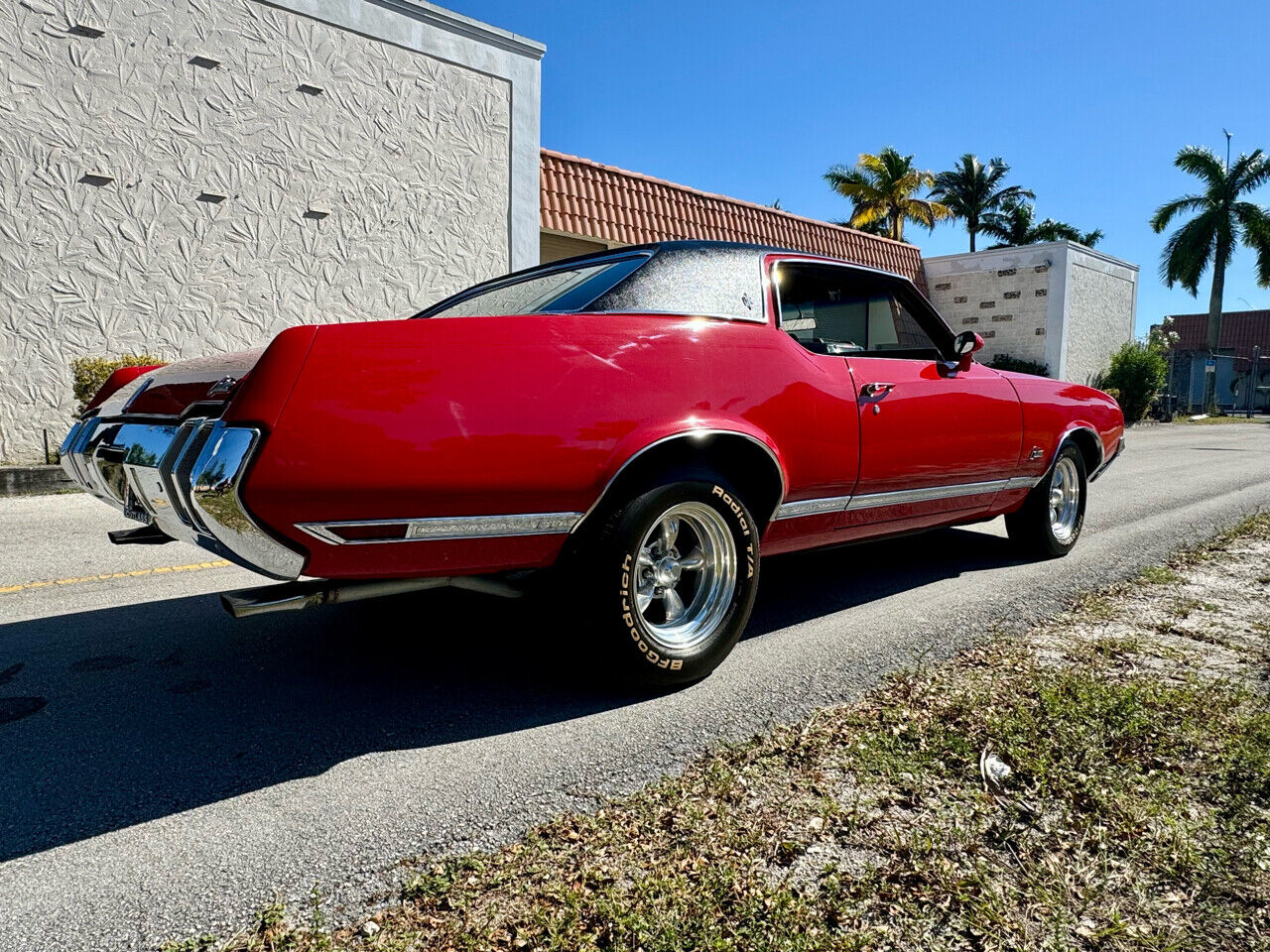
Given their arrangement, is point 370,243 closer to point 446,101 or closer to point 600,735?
point 446,101

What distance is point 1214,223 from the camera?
3659 centimetres

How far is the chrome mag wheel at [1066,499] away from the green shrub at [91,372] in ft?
27.8

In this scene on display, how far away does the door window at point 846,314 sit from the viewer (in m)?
3.39

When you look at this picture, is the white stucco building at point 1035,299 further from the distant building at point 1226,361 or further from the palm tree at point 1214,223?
the palm tree at point 1214,223

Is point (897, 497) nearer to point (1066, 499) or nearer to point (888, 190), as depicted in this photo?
point (1066, 499)

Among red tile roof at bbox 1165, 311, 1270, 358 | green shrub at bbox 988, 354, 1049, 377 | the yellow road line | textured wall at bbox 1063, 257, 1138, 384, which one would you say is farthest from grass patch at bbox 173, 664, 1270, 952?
red tile roof at bbox 1165, 311, 1270, 358

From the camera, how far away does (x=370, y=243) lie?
1109 centimetres

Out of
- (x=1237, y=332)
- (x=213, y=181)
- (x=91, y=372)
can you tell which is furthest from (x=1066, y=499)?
(x=1237, y=332)

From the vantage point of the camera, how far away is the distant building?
1192 inches

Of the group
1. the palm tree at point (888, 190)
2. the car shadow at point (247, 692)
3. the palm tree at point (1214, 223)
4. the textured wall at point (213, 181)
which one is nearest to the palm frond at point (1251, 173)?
the palm tree at point (1214, 223)

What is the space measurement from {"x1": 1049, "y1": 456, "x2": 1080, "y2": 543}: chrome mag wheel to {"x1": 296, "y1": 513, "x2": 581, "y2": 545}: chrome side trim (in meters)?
3.58

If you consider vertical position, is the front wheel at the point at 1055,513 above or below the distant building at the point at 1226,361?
below

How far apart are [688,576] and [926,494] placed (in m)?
1.44

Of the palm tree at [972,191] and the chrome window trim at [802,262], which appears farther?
the palm tree at [972,191]
